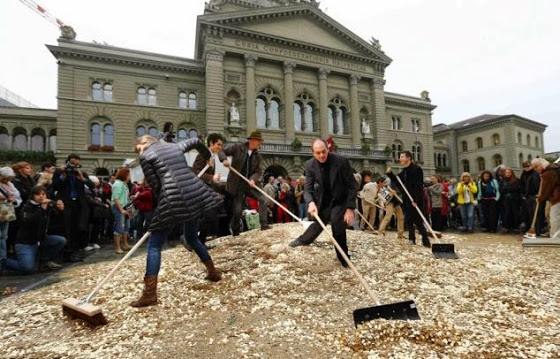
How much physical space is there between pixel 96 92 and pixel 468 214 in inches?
1183

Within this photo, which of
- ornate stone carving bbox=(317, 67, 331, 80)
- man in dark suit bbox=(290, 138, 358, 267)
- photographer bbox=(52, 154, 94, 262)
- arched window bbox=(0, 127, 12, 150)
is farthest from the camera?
ornate stone carving bbox=(317, 67, 331, 80)

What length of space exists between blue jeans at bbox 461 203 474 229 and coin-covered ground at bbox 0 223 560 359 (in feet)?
18.0

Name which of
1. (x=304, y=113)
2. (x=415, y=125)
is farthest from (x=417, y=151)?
(x=304, y=113)

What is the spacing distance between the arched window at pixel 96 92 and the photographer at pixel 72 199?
78.9 feet

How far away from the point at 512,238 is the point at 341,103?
27097 millimetres

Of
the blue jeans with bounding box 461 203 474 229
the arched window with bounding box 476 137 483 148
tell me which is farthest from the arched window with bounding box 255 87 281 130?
the arched window with bounding box 476 137 483 148

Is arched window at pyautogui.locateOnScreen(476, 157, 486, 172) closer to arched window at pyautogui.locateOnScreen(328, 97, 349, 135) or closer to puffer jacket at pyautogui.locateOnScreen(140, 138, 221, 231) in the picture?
arched window at pyautogui.locateOnScreen(328, 97, 349, 135)

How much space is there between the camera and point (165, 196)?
12.1 feet

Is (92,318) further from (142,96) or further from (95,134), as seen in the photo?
(142,96)

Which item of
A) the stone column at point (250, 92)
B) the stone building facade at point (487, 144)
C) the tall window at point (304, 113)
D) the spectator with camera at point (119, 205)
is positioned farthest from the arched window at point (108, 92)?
the stone building facade at point (487, 144)

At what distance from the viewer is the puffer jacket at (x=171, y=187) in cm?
367

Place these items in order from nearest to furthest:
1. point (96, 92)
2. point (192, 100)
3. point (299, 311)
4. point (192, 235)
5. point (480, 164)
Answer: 1. point (299, 311)
2. point (192, 235)
3. point (96, 92)
4. point (192, 100)
5. point (480, 164)

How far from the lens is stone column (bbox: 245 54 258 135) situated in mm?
29000

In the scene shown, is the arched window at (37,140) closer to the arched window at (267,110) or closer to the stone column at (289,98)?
the arched window at (267,110)
